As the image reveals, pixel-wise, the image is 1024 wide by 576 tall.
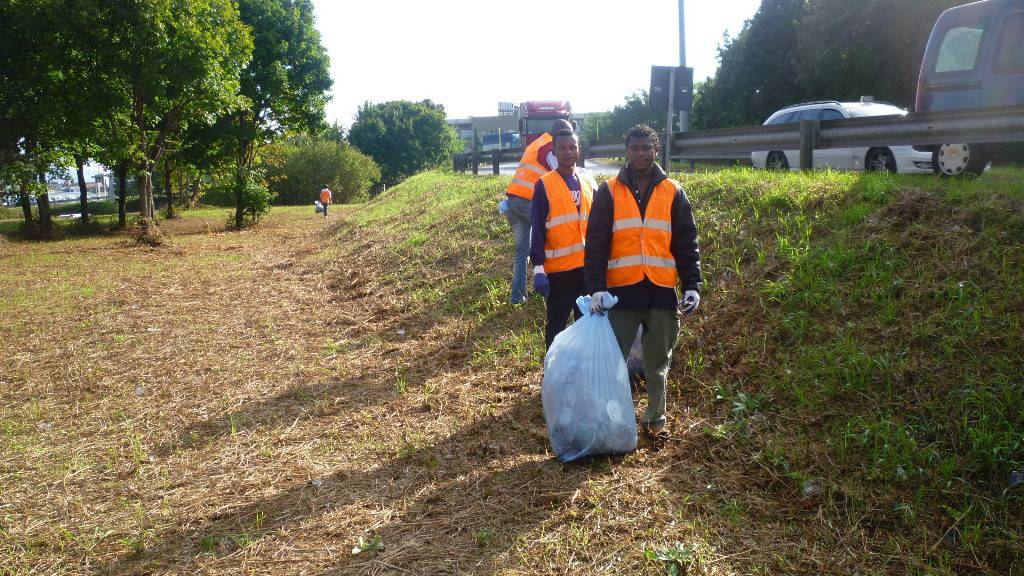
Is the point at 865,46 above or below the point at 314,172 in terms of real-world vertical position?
above

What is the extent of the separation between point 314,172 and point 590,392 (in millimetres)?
44211

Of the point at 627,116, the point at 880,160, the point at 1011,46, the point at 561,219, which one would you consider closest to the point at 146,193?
the point at 561,219

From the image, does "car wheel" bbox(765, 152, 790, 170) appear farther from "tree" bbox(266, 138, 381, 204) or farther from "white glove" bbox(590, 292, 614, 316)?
"tree" bbox(266, 138, 381, 204)

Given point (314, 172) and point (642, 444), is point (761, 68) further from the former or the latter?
point (642, 444)

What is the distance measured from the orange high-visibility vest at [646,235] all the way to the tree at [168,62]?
15355 millimetres

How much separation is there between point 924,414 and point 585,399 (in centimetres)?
177

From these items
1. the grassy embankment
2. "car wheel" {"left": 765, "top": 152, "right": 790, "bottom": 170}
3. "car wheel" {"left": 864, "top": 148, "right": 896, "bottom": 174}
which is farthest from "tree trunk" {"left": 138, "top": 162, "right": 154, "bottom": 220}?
"car wheel" {"left": 864, "top": 148, "right": 896, "bottom": 174}

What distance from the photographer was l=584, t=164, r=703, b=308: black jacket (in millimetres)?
3854

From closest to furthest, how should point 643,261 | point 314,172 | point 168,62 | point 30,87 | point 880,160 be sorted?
1. point 643,261
2. point 880,160
3. point 30,87
4. point 168,62
5. point 314,172

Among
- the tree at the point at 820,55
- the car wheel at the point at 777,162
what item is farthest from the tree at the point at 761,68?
the car wheel at the point at 777,162

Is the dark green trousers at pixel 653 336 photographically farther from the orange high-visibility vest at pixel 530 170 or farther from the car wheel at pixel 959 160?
the car wheel at pixel 959 160

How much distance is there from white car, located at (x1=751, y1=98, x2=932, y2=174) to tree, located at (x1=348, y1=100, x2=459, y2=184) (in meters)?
66.0

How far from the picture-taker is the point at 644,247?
3838 millimetres

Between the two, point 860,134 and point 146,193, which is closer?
point 860,134
